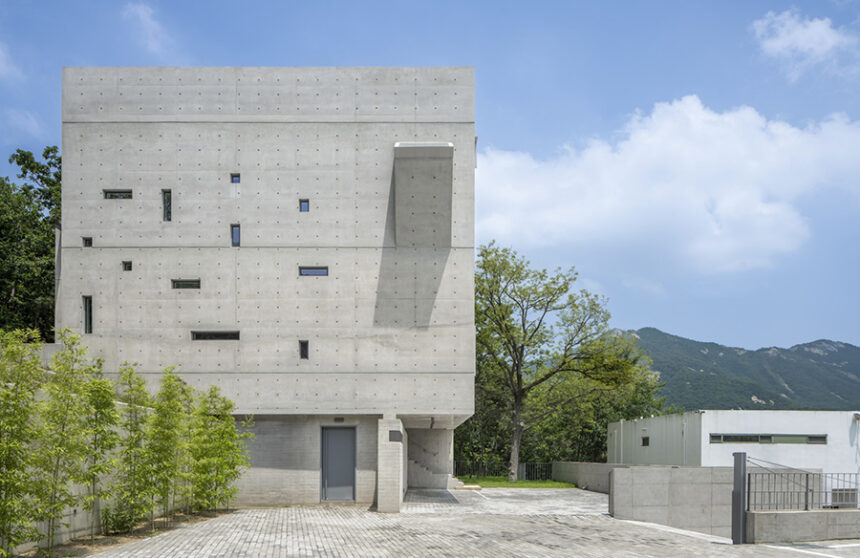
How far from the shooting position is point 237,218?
24.1 meters

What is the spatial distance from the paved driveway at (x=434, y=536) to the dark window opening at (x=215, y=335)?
5.51 meters

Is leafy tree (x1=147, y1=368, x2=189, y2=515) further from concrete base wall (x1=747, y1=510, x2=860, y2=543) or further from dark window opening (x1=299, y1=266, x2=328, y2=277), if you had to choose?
concrete base wall (x1=747, y1=510, x2=860, y2=543)

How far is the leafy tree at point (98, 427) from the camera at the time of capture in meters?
14.1

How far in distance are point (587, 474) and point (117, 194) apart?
24.3 m

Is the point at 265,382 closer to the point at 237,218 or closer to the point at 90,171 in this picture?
the point at 237,218

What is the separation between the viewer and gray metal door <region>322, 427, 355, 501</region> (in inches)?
942

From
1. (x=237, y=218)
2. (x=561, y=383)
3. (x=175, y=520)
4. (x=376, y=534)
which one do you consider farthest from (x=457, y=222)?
→ (x=561, y=383)

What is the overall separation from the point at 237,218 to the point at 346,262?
390 cm

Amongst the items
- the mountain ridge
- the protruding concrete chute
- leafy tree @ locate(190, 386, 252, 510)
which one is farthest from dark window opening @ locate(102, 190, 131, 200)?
the mountain ridge

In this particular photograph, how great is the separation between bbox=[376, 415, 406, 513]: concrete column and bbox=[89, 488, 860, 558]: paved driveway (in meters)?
0.60

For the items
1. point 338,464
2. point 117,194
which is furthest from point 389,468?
point 117,194

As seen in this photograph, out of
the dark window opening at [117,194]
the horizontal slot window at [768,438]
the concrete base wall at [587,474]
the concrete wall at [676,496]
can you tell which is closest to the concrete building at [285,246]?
the dark window opening at [117,194]

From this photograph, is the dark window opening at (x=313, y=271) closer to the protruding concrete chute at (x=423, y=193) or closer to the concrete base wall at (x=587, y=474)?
the protruding concrete chute at (x=423, y=193)

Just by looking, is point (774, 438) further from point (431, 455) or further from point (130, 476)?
point (130, 476)
